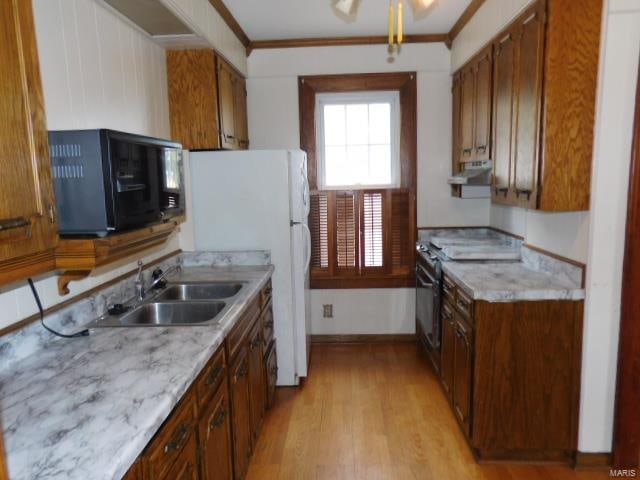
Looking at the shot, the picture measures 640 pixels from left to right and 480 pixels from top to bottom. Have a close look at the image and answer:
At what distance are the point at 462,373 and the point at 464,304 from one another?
0.40m

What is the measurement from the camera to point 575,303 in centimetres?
227

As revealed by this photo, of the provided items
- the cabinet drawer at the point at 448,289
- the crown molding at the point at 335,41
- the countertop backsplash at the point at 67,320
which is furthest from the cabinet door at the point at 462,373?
the crown molding at the point at 335,41

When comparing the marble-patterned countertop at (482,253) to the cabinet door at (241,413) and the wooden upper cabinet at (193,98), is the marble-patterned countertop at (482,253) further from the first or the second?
the wooden upper cabinet at (193,98)

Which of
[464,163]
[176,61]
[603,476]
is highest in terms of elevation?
[176,61]

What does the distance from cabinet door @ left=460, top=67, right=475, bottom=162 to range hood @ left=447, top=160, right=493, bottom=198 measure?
10 centimetres

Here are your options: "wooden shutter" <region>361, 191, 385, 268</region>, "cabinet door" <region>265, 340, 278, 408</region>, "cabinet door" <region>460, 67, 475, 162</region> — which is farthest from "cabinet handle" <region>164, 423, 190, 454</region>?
"wooden shutter" <region>361, 191, 385, 268</region>

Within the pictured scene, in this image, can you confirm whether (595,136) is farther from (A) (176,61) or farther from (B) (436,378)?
(A) (176,61)

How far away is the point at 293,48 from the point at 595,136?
2.58 m

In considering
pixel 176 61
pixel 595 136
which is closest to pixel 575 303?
pixel 595 136

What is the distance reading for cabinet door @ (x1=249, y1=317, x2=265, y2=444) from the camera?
96.3 inches

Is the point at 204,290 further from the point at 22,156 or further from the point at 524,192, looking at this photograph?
the point at 524,192

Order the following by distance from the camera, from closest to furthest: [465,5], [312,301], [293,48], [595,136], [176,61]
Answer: [595,136], [176,61], [465,5], [293,48], [312,301]

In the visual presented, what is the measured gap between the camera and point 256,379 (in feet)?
8.38

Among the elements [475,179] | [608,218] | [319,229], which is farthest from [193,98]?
[608,218]
